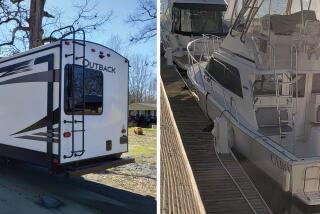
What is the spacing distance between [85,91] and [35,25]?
657mm

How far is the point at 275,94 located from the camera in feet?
10.1

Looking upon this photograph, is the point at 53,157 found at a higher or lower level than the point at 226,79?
lower

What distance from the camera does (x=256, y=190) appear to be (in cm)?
264

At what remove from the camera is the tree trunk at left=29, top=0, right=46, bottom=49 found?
2.82 metres

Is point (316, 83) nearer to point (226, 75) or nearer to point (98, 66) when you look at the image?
point (226, 75)

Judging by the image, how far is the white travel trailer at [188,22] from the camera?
6012 millimetres

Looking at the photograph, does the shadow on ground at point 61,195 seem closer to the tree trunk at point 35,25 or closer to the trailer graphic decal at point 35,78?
the trailer graphic decal at point 35,78

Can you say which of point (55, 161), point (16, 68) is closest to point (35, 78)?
point (16, 68)

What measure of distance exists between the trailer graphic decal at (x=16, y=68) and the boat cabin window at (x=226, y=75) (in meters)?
1.56

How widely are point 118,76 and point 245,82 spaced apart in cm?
103

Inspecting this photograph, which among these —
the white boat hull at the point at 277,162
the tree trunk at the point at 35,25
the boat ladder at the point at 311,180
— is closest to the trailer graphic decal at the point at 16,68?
the tree trunk at the point at 35,25

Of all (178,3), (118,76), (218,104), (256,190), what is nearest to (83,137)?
(118,76)

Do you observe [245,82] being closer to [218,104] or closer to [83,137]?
[218,104]

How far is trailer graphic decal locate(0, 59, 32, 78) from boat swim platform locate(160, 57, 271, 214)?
0.87m
